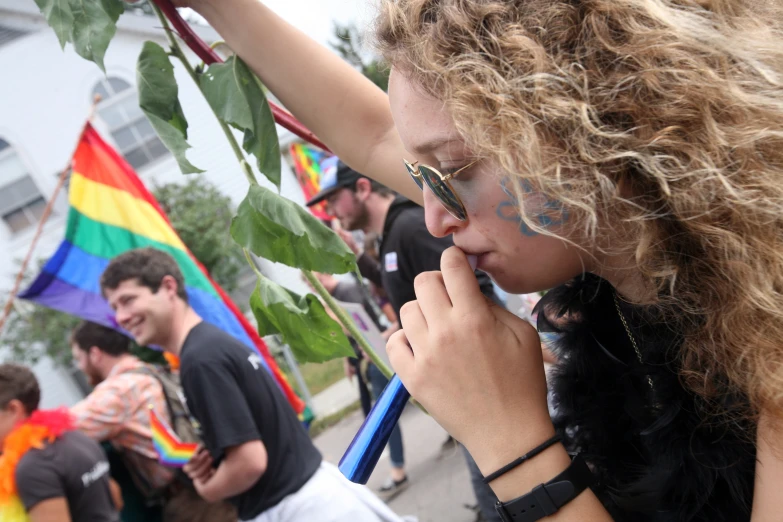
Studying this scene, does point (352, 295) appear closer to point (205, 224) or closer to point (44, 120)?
point (205, 224)

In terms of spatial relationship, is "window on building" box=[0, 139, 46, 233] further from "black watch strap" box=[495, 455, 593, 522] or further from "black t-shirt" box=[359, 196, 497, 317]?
"black watch strap" box=[495, 455, 593, 522]

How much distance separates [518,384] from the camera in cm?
96

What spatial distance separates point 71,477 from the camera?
10.0 feet

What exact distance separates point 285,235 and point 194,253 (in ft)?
38.1

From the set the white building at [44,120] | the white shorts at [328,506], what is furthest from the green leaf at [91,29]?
the white building at [44,120]

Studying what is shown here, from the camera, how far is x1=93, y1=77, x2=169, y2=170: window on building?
14.1 m

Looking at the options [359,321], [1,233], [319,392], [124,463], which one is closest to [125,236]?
[124,463]

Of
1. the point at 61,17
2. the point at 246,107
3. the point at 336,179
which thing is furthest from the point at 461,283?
the point at 336,179

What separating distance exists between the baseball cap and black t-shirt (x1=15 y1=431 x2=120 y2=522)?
184 centimetres

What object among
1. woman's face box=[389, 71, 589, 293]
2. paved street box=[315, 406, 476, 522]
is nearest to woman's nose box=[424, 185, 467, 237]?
woman's face box=[389, 71, 589, 293]

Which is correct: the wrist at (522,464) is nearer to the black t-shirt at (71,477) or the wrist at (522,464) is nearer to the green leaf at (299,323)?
the green leaf at (299,323)

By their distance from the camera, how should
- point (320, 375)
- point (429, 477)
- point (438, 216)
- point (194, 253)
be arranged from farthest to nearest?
1. point (320, 375)
2. point (194, 253)
3. point (429, 477)
4. point (438, 216)

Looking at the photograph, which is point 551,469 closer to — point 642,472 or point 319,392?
point 642,472

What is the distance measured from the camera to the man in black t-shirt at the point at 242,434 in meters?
2.68
